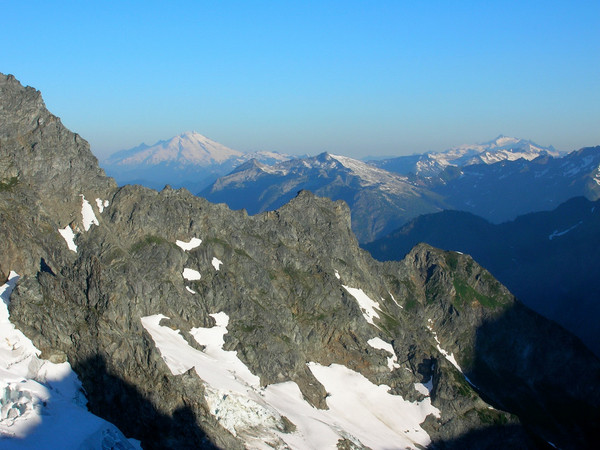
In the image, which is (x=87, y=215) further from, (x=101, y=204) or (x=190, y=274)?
(x=190, y=274)

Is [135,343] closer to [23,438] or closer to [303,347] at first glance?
[23,438]

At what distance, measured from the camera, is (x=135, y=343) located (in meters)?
102

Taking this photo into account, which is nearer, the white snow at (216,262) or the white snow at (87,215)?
the white snow at (87,215)

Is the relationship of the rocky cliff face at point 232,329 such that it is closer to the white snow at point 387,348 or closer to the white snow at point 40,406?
the white snow at point 387,348

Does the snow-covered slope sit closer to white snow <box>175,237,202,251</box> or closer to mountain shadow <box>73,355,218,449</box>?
mountain shadow <box>73,355,218,449</box>

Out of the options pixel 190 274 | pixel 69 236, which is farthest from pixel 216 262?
pixel 69 236

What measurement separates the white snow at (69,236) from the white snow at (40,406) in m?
35.6

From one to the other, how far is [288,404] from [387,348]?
46100 mm

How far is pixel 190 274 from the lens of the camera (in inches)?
5728

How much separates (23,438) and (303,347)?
8216 cm

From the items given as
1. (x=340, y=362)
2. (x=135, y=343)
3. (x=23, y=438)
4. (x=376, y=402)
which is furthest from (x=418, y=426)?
(x=23, y=438)

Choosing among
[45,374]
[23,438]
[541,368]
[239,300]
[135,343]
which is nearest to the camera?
[23,438]

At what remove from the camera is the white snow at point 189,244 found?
150875 millimetres

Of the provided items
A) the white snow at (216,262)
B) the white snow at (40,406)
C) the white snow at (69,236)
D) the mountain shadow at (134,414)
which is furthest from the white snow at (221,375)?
the white snow at (40,406)
